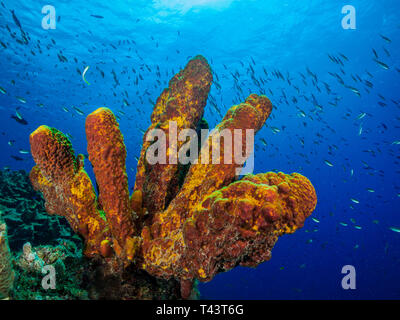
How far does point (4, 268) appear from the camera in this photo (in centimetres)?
224

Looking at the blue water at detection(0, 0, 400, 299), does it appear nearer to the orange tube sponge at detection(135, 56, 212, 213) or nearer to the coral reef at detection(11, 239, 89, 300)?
the orange tube sponge at detection(135, 56, 212, 213)

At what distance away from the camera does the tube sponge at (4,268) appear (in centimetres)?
223

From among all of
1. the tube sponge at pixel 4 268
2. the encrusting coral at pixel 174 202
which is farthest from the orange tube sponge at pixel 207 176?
the tube sponge at pixel 4 268

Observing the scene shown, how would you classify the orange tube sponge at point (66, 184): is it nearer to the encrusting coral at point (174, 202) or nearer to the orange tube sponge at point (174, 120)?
the encrusting coral at point (174, 202)

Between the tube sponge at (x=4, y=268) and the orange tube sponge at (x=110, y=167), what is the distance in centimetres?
105

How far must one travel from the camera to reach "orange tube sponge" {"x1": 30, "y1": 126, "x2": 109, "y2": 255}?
2.30 m

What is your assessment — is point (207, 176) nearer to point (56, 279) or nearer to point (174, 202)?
point (174, 202)

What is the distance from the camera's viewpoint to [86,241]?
2654 mm

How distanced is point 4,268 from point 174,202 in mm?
1815

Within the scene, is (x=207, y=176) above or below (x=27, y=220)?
above

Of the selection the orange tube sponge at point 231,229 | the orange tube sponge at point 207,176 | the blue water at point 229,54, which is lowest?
the orange tube sponge at point 231,229

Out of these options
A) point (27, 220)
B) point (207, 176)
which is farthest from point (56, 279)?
point (27, 220)

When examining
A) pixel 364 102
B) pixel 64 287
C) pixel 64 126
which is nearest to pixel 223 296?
pixel 64 287

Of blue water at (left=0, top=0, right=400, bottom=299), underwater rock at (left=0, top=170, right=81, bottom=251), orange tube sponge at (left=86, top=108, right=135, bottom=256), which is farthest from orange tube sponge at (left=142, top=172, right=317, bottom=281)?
blue water at (left=0, top=0, right=400, bottom=299)
